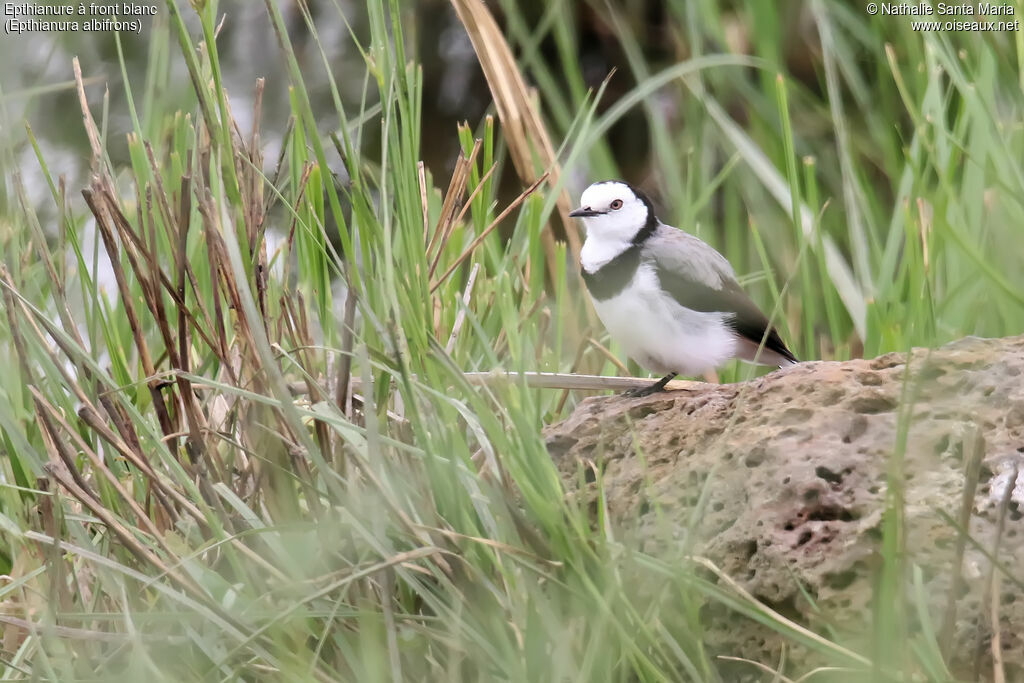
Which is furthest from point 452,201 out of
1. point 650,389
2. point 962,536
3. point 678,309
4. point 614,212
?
point 962,536

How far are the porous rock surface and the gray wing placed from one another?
2.08 feet

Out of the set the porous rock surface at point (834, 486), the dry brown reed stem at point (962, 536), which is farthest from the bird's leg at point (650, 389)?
the dry brown reed stem at point (962, 536)

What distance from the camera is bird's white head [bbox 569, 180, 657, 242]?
2648 mm

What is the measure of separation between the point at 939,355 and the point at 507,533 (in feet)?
2.09

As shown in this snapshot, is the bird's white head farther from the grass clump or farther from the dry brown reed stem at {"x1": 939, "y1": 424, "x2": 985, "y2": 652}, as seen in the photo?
the dry brown reed stem at {"x1": 939, "y1": 424, "x2": 985, "y2": 652}

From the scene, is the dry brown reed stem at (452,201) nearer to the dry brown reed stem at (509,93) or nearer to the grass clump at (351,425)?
the grass clump at (351,425)

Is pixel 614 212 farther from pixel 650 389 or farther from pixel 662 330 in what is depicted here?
pixel 650 389

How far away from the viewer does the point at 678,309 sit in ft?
7.93

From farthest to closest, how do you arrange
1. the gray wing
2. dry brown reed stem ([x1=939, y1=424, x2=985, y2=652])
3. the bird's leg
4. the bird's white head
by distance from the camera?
the bird's white head < the gray wing < the bird's leg < dry brown reed stem ([x1=939, y1=424, x2=985, y2=652])

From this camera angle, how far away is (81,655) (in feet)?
4.92

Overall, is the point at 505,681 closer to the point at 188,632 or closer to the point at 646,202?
the point at 188,632

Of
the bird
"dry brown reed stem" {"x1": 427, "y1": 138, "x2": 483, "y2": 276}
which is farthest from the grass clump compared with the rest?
the bird

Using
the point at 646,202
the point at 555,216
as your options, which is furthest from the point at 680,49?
the point at 646,202

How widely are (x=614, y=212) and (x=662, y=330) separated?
40 cm
